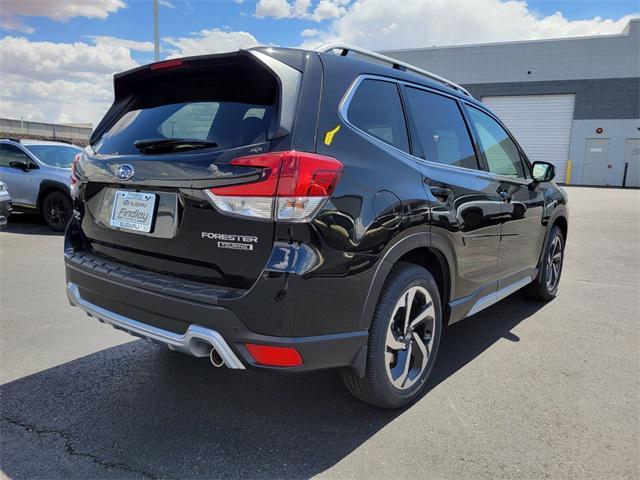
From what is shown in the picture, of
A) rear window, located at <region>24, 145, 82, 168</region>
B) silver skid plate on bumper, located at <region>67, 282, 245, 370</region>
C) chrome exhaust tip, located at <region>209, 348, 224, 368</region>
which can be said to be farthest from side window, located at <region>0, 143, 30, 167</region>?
chrome exhaust tip, located at <region>209, 348, 224, 368</region>

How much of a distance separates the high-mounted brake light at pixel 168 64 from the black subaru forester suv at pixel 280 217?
0.04 ft

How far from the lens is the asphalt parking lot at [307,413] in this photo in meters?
2.32

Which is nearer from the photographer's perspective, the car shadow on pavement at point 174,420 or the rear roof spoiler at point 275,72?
the rear roof spoiler at point 275,72

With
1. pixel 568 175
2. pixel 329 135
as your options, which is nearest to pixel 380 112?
pixel 329 135

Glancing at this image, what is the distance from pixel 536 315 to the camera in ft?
15.5

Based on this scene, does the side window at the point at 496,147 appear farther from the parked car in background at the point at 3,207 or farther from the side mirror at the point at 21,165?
the side mirror at the point at 21,165

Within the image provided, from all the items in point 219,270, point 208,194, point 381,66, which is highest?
point 381,66

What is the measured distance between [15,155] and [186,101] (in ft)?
27.2

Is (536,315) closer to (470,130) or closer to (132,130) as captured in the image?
(470,130)

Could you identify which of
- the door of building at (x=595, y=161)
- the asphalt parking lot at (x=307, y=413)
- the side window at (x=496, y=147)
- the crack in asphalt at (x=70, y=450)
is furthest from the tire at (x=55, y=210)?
the door of building at (x=595, y=161)

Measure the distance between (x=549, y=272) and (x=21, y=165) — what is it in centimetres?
913

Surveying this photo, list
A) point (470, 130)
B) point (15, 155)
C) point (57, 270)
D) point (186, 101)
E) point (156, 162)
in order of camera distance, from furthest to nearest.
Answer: point (15, 155), point (57, 270), point (470, 130), point (186, 101), point (156, 162)

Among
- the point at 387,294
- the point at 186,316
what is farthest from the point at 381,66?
the point at 186,316

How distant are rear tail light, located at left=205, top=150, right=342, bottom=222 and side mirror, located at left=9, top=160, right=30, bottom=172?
866 cm
